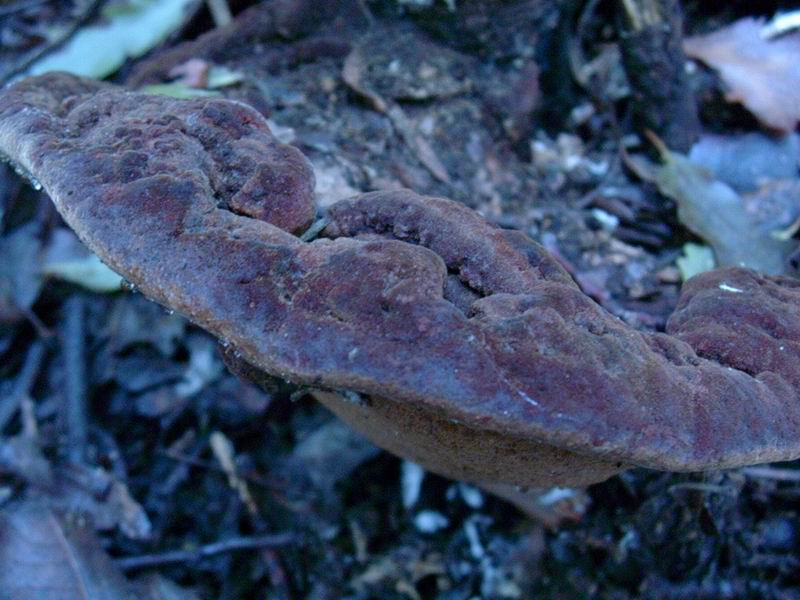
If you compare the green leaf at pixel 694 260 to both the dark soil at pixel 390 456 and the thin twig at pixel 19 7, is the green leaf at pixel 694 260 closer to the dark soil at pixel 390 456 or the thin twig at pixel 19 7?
the dark soil at pixel 390 456

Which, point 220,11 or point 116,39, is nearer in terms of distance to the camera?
point 220,11

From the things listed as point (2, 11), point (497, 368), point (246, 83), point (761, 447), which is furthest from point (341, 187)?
point (2, 11)

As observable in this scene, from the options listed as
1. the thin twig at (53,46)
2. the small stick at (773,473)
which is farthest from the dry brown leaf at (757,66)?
the thin twig at (53,46)

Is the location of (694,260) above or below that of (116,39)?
below

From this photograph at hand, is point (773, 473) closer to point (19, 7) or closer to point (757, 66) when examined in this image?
point (757, 66)

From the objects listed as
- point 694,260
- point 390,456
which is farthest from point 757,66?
point 390,456

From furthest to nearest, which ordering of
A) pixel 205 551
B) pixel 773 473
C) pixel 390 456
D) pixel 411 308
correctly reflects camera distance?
pixel 390 456 < pixel 205 551 < pixel 773 473 < pixel 411 308

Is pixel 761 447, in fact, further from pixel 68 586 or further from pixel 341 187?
pixel 68 586
